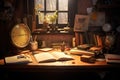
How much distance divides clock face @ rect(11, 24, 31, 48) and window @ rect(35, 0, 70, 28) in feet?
1.51

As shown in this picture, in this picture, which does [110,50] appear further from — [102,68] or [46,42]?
[46,42]

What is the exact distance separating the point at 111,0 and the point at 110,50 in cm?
72

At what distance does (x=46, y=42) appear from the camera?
3.26 meters

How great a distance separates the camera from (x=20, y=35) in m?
2.83

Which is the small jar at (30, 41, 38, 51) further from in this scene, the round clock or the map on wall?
the round clock

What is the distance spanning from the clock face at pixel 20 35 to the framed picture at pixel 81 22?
0.77m

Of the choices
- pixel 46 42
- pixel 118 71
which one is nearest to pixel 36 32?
pixel 46 42

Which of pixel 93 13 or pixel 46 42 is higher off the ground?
pixel 93 13

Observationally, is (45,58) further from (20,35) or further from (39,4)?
Answer: (39,4)

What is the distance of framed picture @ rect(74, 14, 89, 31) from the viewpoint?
3.12 metres

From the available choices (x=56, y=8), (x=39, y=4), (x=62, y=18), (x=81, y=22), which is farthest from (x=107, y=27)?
(x=39, y=4)

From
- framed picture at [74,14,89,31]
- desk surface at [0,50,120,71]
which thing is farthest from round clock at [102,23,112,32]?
desk surface at [0,50,120,71]

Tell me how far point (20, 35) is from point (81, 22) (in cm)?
98

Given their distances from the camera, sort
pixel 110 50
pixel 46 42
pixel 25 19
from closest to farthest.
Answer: pixel 110 50 → pixel 25 19 → pixel 46 42
